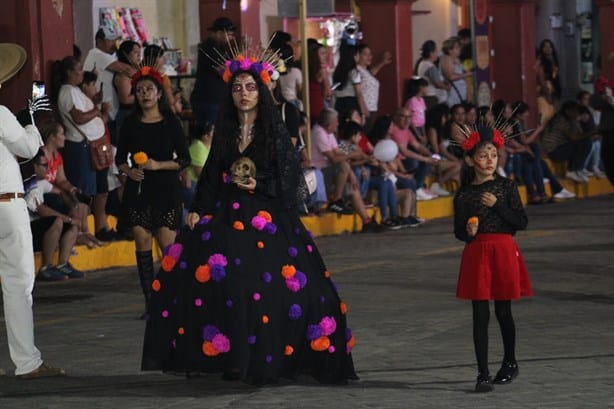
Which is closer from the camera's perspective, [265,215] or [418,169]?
[265,215]

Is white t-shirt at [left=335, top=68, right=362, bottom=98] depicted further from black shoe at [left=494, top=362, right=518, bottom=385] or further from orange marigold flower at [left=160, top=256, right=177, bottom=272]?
black shoe at [left=494, top=362, right=518, bottom=385]

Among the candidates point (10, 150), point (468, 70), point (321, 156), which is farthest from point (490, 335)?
point (468, 70)

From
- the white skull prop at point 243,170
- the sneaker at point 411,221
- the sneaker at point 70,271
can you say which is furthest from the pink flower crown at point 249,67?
the sneaker at point 411,221

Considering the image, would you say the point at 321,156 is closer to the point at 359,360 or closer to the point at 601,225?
the point at 601,225

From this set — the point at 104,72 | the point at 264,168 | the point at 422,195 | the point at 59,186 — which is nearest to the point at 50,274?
the point at 59,186

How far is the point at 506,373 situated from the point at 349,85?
13220 mm

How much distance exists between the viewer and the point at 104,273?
17.7m

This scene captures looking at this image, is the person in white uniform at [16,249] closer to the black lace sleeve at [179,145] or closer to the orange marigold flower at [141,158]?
the orange marigold flower at [141,158]

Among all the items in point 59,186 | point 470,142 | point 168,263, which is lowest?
point 168,263

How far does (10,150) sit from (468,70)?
55.1ft

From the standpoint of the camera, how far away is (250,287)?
1042cm

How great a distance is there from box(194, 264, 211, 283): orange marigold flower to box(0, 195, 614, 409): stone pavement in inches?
24.8

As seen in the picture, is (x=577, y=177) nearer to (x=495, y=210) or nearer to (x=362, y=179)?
(x=362, y=179)

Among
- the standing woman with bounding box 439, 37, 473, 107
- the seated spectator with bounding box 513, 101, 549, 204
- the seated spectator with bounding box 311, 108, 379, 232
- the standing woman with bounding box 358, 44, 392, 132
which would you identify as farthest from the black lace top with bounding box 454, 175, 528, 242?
the standing woman with bounding box 439, 37, 473, 107
